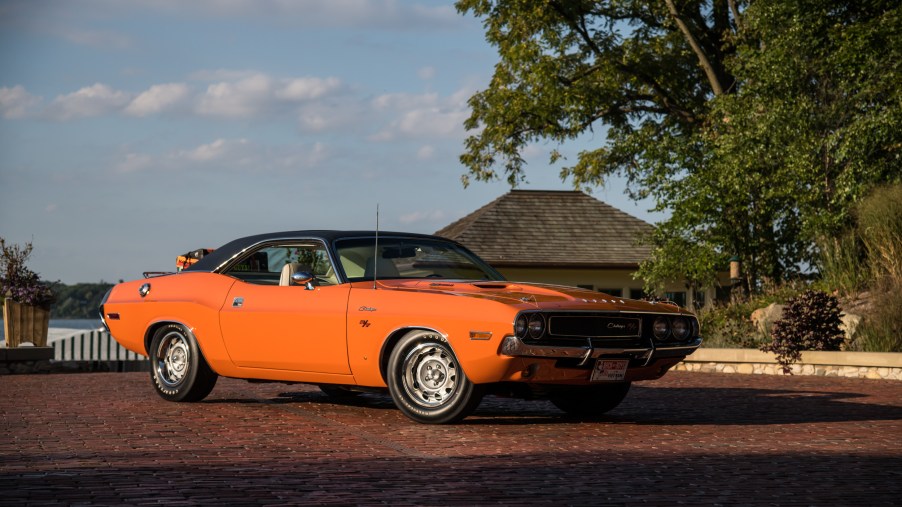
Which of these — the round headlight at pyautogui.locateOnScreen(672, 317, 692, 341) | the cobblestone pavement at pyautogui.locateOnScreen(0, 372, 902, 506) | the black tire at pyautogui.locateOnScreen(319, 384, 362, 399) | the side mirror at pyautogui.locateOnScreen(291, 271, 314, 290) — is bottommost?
the cobblestone pavement at pyautogui.locateOnScreen(0, 372, 902, 506)

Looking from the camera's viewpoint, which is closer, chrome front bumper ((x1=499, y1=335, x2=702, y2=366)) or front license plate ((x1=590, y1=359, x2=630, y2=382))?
chrome front bumper ((x1=499, y1=335, x2=702, y2=366))

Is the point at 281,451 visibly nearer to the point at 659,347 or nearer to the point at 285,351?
the point at 285,351

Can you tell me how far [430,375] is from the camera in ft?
32.9

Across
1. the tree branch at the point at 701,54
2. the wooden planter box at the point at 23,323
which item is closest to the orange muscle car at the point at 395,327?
the wooden planter box at the point at 23,323

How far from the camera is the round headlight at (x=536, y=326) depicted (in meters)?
9.52

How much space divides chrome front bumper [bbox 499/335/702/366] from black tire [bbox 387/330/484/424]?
621 mm

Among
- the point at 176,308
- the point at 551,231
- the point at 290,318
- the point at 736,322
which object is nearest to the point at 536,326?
the point at 290,318

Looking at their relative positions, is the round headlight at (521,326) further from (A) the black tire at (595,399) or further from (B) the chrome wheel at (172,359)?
(B) the chrome wheel at (172,359)

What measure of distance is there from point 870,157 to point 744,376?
9.39 meters

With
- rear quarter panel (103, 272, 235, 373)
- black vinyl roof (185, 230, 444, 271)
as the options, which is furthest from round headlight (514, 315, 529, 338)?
rear quarter panel (103, 272, 235, 373)

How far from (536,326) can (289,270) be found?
8.60 feet

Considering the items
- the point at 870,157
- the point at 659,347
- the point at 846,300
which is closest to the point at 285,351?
the point at 659,347

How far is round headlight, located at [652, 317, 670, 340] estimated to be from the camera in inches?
411

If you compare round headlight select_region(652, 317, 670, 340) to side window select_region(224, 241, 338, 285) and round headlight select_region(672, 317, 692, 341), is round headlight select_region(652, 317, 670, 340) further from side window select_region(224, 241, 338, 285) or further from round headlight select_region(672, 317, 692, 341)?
side window select_region(224, 241, 338, 285)
